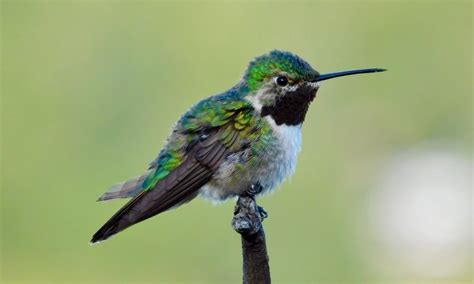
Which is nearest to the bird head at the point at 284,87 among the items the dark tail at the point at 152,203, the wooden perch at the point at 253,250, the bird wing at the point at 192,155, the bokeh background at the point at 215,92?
the bird wing at the point at 192,155

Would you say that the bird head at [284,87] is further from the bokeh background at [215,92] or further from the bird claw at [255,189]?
the bokeh background at [215,92]

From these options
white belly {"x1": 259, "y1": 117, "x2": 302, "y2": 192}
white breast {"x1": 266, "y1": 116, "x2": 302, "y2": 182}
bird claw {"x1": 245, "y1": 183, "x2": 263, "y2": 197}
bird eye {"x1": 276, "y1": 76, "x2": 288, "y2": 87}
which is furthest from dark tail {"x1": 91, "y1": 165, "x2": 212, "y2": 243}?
bird eye {"x1": 276, "y1": 76, "x2": 288, "y2": 87}

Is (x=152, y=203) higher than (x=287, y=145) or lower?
lower

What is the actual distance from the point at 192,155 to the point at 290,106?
29.9 inches

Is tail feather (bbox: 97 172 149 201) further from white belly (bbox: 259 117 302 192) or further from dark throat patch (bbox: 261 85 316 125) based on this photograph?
dark throat patch (bbox: 261 85 316 125)

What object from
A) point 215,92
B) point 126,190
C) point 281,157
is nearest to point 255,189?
point 281,157

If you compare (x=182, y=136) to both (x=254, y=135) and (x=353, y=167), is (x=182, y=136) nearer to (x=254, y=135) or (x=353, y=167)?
A: (x=254, y=135)

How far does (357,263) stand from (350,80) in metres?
3.54

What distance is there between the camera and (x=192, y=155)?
562 cm

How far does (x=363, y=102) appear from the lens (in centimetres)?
1310

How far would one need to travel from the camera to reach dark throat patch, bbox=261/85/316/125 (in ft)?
19.1

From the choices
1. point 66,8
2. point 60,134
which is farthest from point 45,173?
point 66,8

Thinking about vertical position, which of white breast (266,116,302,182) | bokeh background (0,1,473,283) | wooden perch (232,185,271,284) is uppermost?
bokeh background (0,1,473,283)

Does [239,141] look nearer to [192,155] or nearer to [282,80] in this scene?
[192,155]
